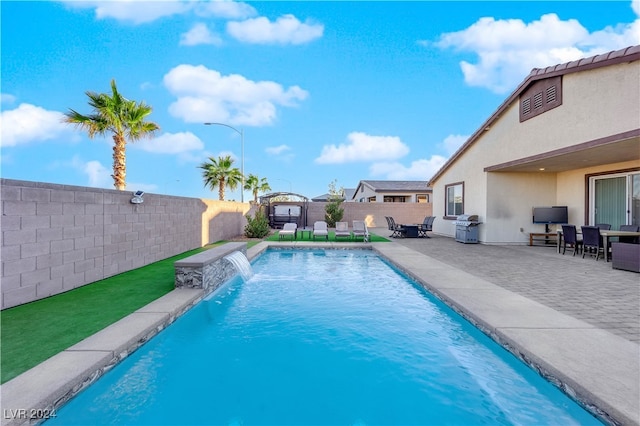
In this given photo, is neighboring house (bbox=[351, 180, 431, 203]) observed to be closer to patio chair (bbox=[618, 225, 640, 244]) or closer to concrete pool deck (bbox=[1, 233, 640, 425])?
patio chair (bbox=[618, 225, 640, 244])

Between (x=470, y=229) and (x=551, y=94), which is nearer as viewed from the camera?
(x=551, y=94)

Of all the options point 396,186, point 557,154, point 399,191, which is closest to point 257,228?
point 557,154

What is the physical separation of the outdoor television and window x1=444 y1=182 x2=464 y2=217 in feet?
10.2

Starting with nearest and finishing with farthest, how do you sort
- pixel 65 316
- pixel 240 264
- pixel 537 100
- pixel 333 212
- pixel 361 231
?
pixel 65 316, pixel 240 264, pixel 537 100, pixel 361 231, pixel 333 212

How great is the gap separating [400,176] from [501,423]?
3671cm

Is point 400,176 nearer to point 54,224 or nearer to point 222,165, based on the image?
point 222,165

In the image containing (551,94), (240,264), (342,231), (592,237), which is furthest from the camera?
(342,231)

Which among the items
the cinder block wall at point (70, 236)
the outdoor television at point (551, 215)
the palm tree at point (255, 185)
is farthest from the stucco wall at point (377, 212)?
the palm tree at point (255, 185)

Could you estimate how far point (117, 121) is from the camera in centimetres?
1084

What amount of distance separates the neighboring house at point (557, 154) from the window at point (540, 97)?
0.09ft

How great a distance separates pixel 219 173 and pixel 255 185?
70.1ft

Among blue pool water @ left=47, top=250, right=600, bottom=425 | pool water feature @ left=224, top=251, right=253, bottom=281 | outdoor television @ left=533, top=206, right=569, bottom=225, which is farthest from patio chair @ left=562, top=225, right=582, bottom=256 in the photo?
pool water feature @ left=224, top=251, right=253, bottom=281

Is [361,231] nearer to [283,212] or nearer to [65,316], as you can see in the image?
[283,212]

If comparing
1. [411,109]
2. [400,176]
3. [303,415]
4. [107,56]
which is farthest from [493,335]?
[400,176]
